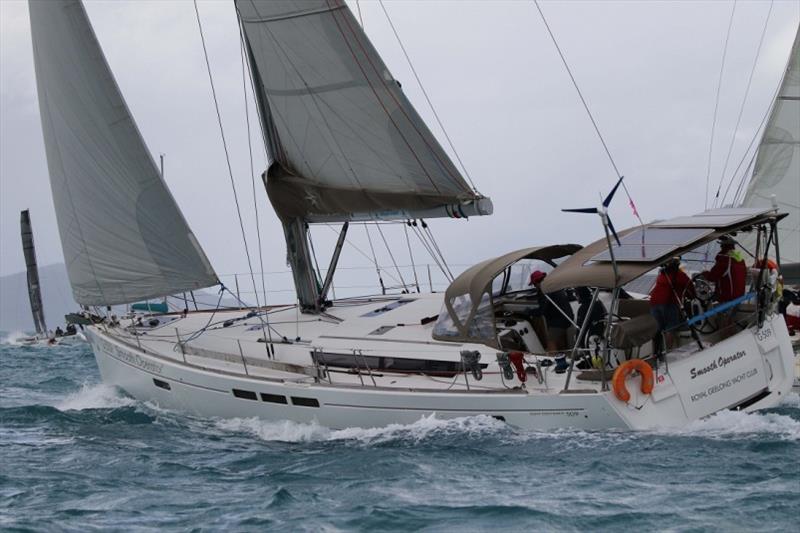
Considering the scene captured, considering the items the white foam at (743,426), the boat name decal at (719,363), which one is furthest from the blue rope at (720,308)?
the white foam at (743,426)

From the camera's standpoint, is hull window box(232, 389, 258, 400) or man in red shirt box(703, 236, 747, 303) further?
hull window box(232, 389, 258, 400)

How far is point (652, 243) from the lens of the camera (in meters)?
10.4

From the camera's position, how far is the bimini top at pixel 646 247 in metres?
9.80

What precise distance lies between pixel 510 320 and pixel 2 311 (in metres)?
169

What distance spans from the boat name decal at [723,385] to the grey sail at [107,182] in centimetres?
714

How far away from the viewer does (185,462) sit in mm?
10594

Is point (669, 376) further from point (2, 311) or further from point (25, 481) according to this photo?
point (2, 311)

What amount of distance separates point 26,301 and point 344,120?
176 metres

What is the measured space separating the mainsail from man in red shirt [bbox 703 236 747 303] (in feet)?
10.2

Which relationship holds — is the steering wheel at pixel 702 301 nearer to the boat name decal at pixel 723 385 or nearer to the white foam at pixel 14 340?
the boat name decal at pixel 723 385

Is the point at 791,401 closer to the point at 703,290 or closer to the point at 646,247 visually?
the point at 703,290

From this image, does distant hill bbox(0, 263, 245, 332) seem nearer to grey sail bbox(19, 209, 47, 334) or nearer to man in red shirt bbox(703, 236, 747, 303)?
grey sail bbox(19, 209, 47, 334)

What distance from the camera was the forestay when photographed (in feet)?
42.9

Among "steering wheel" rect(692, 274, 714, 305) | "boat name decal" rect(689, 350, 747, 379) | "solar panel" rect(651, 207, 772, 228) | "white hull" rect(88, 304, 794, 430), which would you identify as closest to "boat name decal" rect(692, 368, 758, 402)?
"white hull" rect(88, 304, 794, 430)
